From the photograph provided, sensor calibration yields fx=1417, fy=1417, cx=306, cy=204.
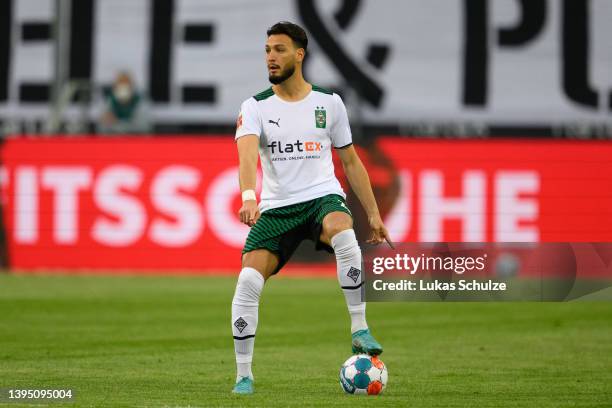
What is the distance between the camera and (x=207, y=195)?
19.1 metres

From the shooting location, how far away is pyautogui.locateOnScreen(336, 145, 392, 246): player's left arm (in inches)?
338

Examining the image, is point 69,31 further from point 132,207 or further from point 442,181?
point 442,181

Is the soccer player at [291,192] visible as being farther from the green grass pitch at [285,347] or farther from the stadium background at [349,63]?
the stadium background at [349,63]

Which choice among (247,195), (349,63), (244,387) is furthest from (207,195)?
(247,195)

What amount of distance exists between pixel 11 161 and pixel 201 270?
117 inches

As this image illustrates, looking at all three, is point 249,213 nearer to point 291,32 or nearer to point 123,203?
point 291,32

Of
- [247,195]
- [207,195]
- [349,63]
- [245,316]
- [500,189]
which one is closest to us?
[247,195]

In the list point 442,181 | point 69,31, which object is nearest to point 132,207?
point 442,181

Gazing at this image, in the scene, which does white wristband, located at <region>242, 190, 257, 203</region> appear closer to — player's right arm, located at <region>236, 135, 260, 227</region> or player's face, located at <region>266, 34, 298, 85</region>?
player's right arm, located at <region>236, 135, 260, 227</region>

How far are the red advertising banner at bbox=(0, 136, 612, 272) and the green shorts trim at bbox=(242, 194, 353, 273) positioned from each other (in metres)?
10.3

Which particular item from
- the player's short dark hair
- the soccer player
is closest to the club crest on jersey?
A: the soccer player

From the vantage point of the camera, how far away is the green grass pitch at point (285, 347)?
8.38 metres

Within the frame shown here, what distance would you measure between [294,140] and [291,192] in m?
0.32

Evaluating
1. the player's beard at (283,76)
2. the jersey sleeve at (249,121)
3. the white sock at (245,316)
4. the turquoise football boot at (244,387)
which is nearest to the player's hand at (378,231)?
the white sock at (245,316)
